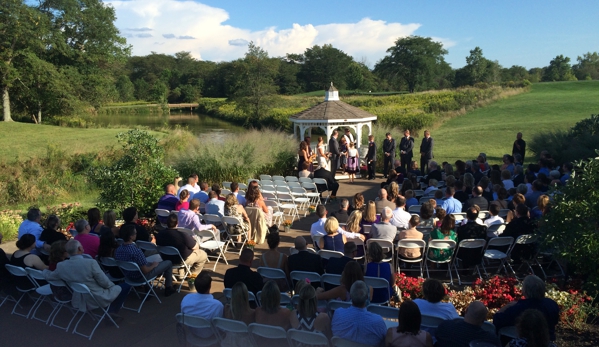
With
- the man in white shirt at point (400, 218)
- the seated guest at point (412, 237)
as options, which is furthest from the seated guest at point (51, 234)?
the man in white shirt at point (400, 218)

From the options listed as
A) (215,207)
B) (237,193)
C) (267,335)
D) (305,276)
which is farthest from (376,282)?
(237,193)

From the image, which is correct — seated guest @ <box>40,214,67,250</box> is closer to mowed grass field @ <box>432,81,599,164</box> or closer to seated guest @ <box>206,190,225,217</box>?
seated guest @ <box>206,190,225,217</box>

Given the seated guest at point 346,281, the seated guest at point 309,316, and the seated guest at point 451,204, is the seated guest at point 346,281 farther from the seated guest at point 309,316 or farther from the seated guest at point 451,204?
the seated guest at point 451,204

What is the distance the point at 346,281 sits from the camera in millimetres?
4746

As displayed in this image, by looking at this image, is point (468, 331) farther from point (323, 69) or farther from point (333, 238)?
point (323, 69)

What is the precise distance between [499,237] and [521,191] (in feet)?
7.95

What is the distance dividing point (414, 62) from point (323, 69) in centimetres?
1632

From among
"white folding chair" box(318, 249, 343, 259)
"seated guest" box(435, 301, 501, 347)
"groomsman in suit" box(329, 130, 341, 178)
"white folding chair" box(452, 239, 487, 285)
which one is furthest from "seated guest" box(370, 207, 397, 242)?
"groomsman in suit" box(329, 130, 341, 178)

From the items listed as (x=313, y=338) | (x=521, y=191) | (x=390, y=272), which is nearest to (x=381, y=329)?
(x=313, y=338)

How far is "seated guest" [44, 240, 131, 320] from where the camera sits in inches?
209

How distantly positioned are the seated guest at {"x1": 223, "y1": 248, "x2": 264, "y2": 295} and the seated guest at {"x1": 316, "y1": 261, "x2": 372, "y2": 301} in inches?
27.6

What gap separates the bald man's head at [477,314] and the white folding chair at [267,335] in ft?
4.90

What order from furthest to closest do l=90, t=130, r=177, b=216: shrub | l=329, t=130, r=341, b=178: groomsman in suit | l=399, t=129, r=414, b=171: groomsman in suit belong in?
l=329, t=130, r=341, b=178: groomsman in suit < l=399, t=129, r=414, b=171: groomsman in suit < l=90, t=130, r=177, b=216: shrub

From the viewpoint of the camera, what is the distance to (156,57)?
104 metres
